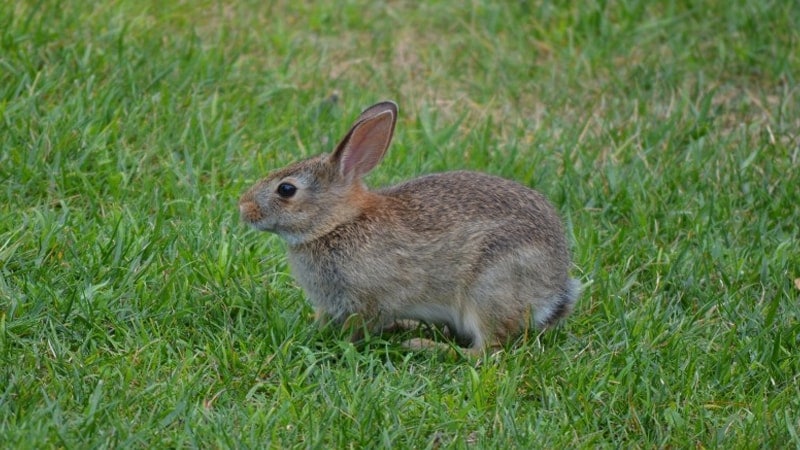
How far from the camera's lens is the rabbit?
540 cm

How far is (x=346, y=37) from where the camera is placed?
330 inches

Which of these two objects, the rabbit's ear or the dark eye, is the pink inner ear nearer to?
the rabbit's ear

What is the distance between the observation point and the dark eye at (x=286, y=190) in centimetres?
545

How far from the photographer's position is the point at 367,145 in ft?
18.2

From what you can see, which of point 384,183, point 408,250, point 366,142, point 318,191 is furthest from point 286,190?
point 384,183

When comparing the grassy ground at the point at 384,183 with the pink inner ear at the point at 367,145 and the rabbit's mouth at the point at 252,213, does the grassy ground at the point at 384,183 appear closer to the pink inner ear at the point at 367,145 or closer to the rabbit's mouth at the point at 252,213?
the rabbit's mouth at the point at 252,213

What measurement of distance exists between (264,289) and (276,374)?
65 cm

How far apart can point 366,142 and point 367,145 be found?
2 centimetres

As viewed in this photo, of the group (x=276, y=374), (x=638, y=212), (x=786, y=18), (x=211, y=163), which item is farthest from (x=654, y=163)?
(x=276, y=374)

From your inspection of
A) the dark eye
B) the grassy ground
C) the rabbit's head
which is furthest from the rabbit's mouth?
the grassy ground

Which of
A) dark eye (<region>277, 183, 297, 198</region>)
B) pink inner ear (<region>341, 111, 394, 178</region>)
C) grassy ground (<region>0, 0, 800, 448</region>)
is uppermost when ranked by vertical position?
pink inner ear (<region>341, 111, 394, 178</region>)

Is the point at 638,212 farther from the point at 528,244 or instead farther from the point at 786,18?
the point at 786,18

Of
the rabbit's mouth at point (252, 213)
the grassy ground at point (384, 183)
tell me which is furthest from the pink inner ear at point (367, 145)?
the grassy ground at point (384, 183)

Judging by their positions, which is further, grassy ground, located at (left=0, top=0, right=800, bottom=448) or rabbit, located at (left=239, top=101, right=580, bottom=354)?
rabbit, located at (left=239, top=101, right=580, bottom=354)
